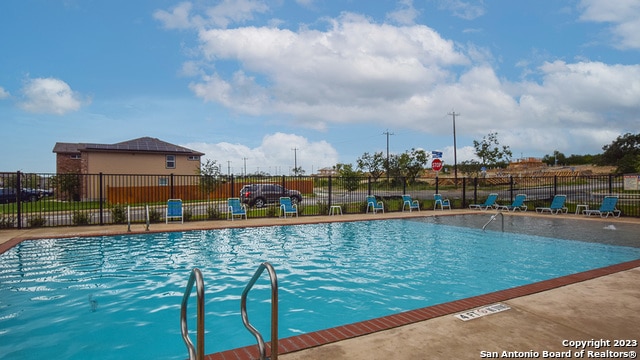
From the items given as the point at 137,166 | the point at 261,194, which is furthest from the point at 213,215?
the point at 137,166

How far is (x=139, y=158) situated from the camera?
31.0m

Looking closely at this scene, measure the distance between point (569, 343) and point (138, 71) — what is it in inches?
635

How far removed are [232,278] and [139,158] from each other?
27773mm

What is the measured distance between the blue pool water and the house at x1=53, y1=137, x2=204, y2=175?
20.6 metres

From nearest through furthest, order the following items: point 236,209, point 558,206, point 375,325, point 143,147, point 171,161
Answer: point 375,325 → point 236,209 → point 558,206 → point 143,147 → point 171,161

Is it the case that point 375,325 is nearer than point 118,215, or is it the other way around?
point 375,325

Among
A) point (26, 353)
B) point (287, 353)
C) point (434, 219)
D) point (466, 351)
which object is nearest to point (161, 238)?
point (26, 353)

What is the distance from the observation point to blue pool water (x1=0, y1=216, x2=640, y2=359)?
465 cm

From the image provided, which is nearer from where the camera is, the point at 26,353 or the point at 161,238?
the point at 26,353

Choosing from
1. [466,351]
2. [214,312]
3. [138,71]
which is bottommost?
[214,312]

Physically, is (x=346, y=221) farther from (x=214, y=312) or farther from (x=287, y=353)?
(x=287, y=353)

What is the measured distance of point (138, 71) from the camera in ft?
48.8

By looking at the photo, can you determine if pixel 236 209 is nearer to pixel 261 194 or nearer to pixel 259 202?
pixel 259 202

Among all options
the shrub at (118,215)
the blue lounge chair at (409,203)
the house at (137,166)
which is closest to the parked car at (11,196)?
the house at (137,166)
